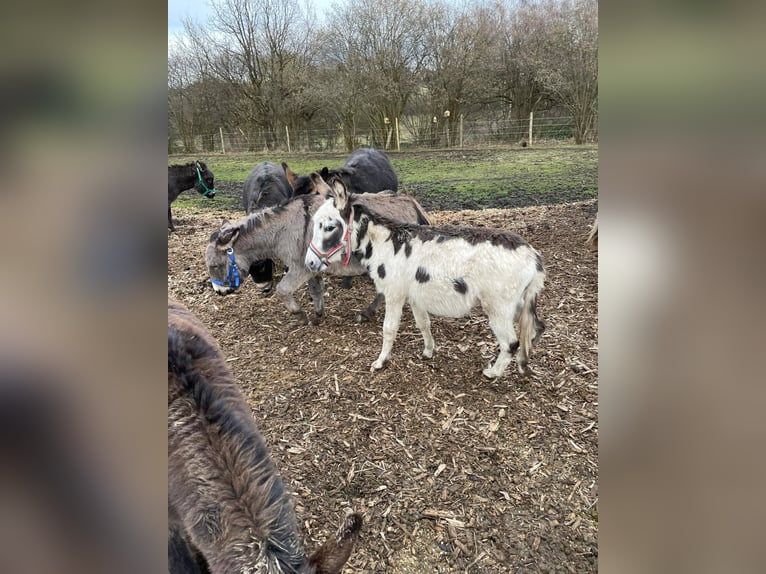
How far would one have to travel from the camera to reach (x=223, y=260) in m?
5.14

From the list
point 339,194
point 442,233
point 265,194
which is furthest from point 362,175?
point 442,233

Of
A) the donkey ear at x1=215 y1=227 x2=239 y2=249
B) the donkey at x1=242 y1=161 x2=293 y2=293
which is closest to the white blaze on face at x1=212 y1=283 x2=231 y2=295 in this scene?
the donkey ear at x1=215 y1=227 x2=239 y2=249

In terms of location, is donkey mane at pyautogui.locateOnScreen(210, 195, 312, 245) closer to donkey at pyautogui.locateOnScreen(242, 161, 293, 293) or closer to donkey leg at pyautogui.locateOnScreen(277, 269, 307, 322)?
donkey leg at pyautogui.locateOnScreen(277, 269, 307, 322)

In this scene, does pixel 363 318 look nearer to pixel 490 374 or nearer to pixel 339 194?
pixel 339 194

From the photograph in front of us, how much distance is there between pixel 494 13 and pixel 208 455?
21.5 meters

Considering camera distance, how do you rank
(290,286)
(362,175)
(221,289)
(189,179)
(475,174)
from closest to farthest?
1. (221,289)
2. (290,286)
3. (362,175)
4. (189,179)
5. (475,174)

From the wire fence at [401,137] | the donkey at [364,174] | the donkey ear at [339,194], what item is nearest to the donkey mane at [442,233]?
the donkey ear at [339,194]

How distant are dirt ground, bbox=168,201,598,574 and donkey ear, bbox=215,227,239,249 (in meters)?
1.06

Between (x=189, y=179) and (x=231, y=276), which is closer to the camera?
(x=231, y=276)

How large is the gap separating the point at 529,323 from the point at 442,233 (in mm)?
1138

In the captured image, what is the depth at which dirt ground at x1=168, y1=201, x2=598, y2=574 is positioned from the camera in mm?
2643

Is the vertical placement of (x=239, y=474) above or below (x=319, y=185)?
below

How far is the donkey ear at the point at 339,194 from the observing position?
4.21 metres
